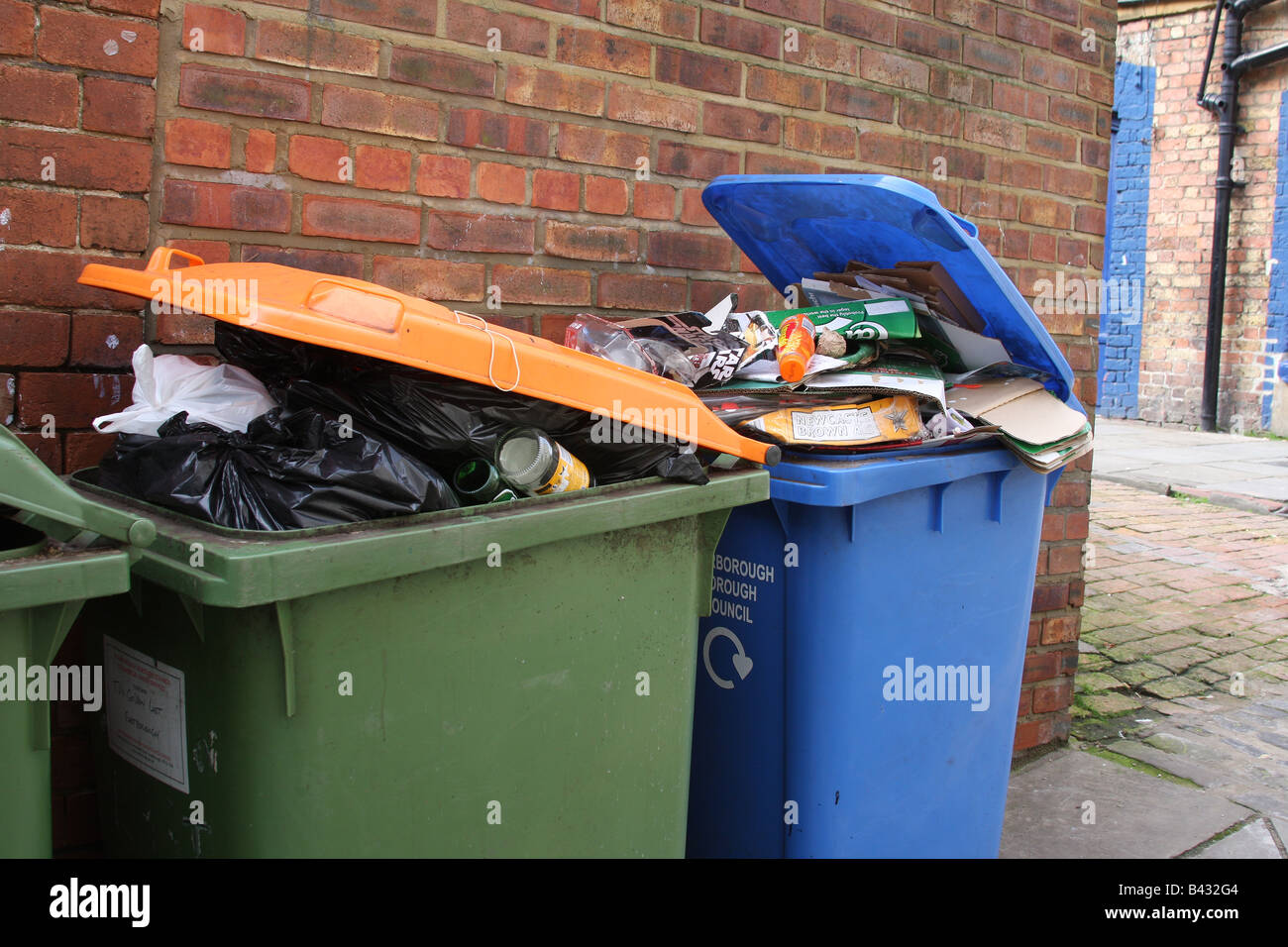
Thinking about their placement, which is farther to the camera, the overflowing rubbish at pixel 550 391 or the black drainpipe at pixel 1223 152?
the black drainpipe at pixel 1223 152

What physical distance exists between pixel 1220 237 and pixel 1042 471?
36.4ft

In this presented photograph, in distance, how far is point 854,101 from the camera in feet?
10.8

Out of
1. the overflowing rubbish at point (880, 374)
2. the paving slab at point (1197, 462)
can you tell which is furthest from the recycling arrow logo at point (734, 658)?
the paving slab at point (1197, 462)

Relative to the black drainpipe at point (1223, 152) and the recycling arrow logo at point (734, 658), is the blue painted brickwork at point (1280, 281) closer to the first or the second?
the black drainpipe at point (1223, 152)

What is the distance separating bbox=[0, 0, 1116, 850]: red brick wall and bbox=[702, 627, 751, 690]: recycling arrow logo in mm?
919

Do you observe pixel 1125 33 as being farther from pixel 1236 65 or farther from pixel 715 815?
pixel 715 815

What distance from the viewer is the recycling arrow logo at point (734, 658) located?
2.33 meters

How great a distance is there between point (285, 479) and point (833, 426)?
113 cm

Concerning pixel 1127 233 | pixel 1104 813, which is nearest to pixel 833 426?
pixel 1104 813

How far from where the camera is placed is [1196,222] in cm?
1200

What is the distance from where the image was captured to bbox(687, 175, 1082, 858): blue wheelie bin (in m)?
2.21

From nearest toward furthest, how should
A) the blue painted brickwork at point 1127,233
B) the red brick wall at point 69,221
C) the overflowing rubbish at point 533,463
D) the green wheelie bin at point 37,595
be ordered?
the green wheelie bin at point 37,595 → the overflowing rubbish at point 533,463 → the red brick wall at point 69,221 → the blue painted brickwork at point 1127,233

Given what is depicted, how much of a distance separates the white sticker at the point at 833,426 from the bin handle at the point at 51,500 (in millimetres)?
1281
